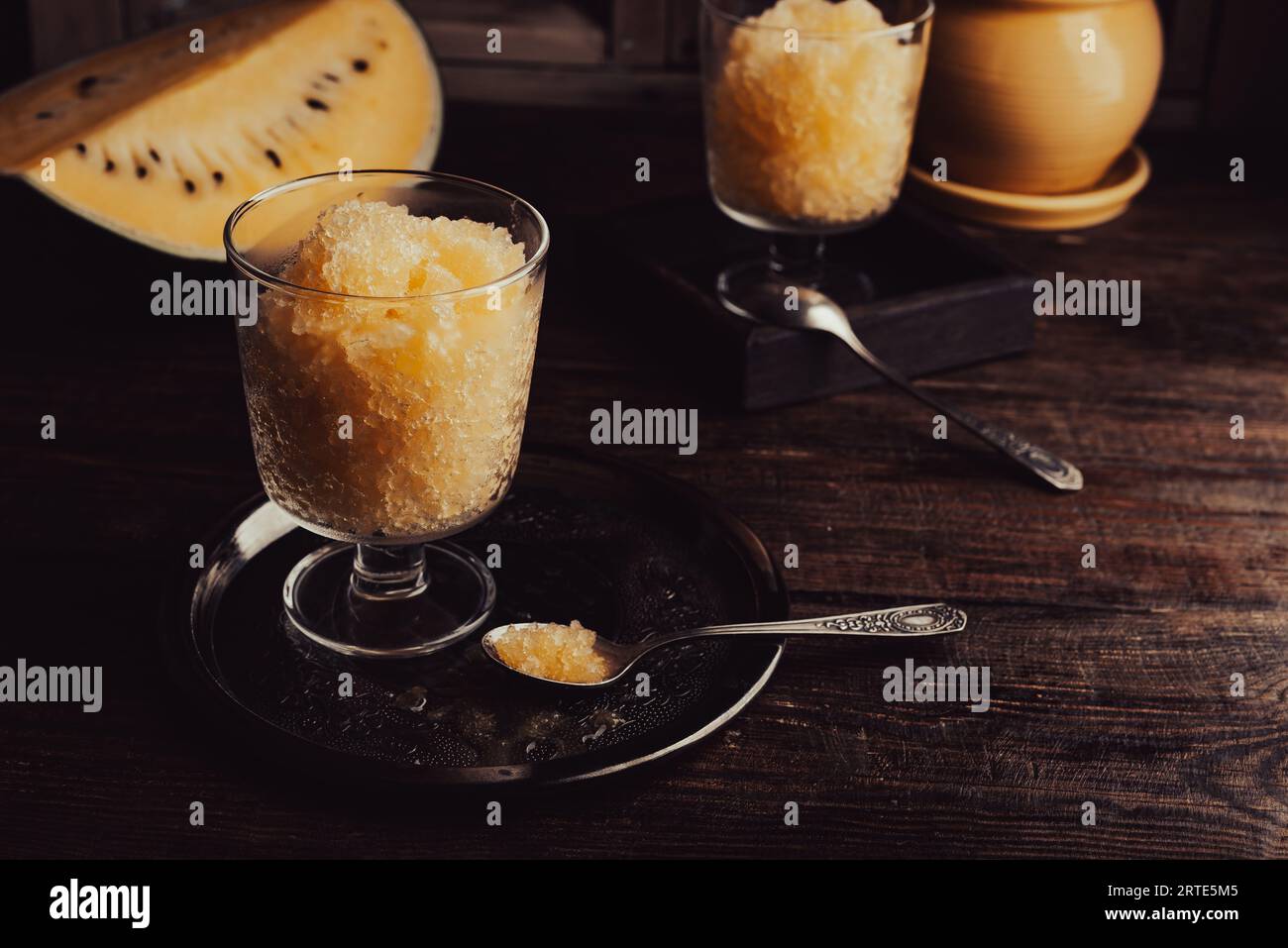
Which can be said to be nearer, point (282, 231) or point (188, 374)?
point (282, 231)

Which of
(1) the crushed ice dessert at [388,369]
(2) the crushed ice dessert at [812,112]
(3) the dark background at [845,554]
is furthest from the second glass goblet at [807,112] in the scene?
(1) the crushed ice dessert at [388,369]

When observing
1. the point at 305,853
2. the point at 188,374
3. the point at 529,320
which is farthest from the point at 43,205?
the point at 305,853

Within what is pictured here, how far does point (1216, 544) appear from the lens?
0.83 meters

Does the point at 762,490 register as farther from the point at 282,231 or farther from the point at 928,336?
the point at 282,231

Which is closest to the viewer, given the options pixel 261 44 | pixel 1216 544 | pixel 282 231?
pixel 282 231

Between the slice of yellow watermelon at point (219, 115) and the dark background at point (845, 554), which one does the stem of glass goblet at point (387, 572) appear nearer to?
the dark background at point (845, 554)

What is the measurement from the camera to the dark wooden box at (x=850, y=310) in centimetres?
95

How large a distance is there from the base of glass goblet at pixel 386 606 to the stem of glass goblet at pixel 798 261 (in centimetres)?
40

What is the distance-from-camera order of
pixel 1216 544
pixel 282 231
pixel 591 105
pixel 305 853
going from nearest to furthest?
pixel 305 853, pixel 282 231, pixel 1216 544, pixel 591 105

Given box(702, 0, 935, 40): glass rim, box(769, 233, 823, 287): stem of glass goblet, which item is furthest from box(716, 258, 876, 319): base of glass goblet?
box(702, 0, 935, 40): glass rim

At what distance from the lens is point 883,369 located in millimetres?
944

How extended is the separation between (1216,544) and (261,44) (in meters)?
0.82

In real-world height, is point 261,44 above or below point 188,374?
above

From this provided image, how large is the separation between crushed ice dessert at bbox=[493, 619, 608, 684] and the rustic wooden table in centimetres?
7
